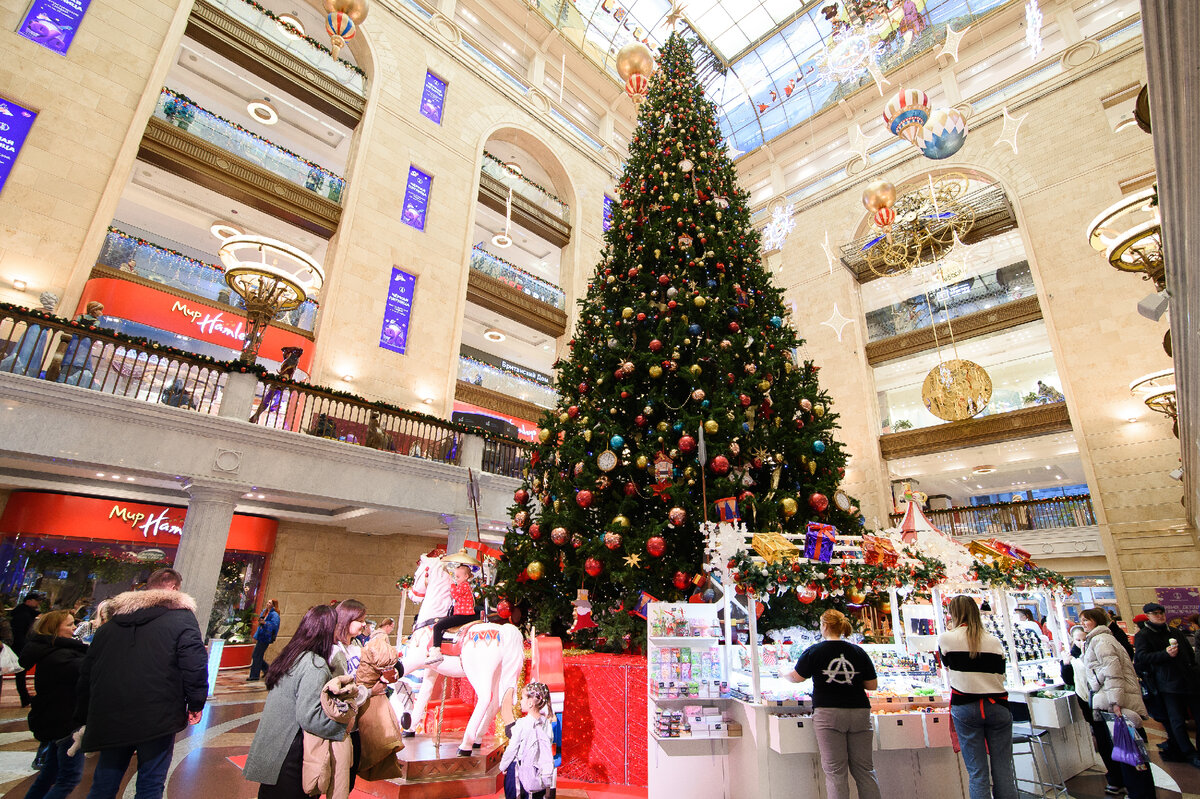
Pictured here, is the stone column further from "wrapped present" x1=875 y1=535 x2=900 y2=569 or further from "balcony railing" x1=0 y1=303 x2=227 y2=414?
"wrapped present" x1=875 y1=535 x2=900 y2=569

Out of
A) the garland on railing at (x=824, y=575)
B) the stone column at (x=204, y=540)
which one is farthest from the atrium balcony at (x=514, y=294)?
the garland on railing at (x=824, y=575)

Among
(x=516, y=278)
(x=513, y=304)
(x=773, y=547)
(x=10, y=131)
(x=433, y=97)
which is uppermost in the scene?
(x=433, y=97)

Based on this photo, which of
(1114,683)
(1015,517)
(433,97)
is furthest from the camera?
(433,97)

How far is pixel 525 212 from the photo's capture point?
17984mm

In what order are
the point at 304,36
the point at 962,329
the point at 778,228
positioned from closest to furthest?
the point at 304,36 < the point at 962,329 < the point at 778,228

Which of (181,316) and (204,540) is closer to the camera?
(204,540)

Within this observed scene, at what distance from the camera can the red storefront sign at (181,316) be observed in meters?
10.8

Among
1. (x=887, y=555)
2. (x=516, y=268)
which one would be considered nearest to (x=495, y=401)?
(x=516, y=268)

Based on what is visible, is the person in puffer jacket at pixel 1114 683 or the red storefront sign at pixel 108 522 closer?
the person in puffer jacket at pixel 1114 683

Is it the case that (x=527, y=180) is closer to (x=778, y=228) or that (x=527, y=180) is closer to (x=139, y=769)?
(x=778, y=228)

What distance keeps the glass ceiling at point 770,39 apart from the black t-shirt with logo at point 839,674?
17.9 metres

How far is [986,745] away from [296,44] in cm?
1857

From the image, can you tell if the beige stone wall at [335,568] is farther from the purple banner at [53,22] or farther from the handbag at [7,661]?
the purple banner at [53,22]

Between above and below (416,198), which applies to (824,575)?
below
